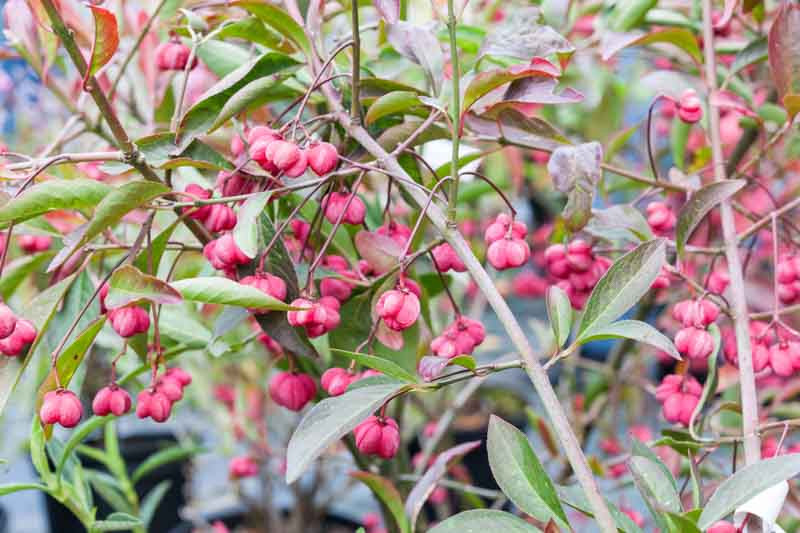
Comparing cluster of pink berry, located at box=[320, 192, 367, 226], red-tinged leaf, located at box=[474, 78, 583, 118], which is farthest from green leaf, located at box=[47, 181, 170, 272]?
red-tinged leaf, located at box=[474, 78, 583, 118]

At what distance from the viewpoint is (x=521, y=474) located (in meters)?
0.64

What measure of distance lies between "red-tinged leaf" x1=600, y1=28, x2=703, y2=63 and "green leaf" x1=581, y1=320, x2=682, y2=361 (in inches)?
12.5

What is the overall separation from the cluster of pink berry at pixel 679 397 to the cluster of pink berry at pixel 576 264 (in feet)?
0.35

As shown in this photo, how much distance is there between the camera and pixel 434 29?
3.00ft

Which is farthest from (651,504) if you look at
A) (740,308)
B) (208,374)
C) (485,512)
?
(208,374)

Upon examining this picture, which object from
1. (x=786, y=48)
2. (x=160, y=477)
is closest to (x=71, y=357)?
(x=786, y=48)

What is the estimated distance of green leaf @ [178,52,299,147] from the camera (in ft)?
2.35

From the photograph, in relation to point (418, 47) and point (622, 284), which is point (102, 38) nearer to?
point (418, 47)

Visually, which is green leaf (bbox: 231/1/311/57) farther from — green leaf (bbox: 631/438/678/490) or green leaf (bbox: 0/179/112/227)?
green leaf (bbox: 631/438/678/490)

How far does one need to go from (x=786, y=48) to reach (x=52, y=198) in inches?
23.4

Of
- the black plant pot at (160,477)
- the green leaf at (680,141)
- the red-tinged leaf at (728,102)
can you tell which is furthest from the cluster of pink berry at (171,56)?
the black plant pot at (160,477)

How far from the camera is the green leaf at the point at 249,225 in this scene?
0.63 m

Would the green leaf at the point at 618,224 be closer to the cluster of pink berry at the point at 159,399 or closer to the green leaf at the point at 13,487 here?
the cluster of pink berry at the point at 159,399

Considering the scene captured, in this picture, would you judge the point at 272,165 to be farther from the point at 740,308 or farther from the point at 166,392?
the point at 740,308
